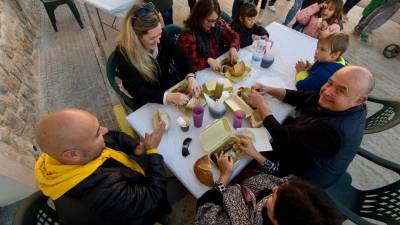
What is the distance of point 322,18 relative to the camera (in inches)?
113

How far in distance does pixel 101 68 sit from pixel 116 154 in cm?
262

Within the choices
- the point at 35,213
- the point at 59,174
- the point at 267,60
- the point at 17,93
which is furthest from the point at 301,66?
the point at 17,93

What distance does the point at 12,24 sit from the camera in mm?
3154

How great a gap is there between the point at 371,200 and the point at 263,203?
3.35ft

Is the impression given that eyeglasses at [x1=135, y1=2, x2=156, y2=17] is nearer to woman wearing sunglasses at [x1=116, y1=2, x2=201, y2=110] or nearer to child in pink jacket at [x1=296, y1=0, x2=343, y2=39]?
woman wearing sunglasses at [x1=116, y1=2, x2=201, y2=110]

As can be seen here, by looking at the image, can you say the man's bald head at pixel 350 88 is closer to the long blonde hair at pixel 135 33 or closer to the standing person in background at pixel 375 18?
the long blonde hair at pixel 135 33

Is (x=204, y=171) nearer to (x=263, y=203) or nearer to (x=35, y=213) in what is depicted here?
(x=263, y=203)

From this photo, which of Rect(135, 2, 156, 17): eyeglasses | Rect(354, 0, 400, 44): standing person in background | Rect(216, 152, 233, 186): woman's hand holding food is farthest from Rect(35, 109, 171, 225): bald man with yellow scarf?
Rect(354, 0, 400, 44): standing person in background

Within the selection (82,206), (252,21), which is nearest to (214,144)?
(82,206)

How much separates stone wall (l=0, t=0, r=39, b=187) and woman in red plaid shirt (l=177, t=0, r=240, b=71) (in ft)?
5.72

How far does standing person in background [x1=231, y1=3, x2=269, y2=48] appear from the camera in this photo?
2.50 metres

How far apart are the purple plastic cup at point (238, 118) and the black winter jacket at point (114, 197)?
23.0 inches

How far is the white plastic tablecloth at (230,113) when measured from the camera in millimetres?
1422

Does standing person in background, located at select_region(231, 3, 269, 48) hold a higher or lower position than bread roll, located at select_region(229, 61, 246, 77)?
higher
